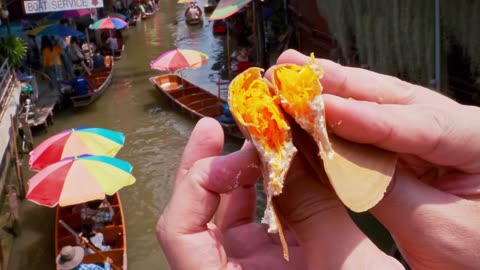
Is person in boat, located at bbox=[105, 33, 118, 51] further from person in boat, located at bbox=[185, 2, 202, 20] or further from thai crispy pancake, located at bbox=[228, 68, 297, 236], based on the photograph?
thai crispy pancake, located at bbox=[228, 68, 297, 236]

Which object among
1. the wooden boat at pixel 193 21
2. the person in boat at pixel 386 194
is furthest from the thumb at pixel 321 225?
the wooden boat at pixel 193 21

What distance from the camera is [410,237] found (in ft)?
5.91

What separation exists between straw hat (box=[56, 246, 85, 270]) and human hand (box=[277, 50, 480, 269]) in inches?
271

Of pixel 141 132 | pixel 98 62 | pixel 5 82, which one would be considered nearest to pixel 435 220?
pixel 5 82

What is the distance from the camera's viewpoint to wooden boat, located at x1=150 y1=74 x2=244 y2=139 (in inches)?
618

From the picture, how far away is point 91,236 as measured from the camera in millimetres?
9312

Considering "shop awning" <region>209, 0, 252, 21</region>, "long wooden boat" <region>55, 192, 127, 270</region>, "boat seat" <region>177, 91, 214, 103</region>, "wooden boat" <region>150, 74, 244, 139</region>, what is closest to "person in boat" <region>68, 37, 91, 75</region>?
"wooden boat" <region>150, 74, 244, 139</region>

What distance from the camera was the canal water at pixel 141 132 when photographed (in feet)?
34.5

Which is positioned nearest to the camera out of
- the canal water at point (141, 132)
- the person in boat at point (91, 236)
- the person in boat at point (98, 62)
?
the person in boat at point (91, 236)

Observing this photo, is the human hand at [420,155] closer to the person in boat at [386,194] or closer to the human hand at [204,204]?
the person in boat at [386,194]

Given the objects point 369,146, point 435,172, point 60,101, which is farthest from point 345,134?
point 60,101

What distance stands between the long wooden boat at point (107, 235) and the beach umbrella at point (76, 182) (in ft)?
2.70

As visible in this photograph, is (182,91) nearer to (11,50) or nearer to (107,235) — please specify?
(11,50)

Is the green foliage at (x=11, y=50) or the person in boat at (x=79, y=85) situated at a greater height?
the green foliage at (x=11, y=50)
